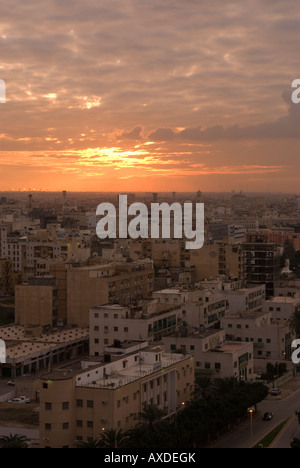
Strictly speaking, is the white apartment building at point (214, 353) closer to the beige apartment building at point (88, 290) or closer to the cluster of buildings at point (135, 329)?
the cluster of buildings at point (135, 329)

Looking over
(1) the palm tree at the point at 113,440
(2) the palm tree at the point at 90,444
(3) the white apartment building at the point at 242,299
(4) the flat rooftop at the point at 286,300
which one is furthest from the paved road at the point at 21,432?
(4) the flat rooftop at the point at 286,300

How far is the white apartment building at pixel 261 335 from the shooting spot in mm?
16875

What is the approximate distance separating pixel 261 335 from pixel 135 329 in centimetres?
277

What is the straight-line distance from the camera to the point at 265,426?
12742mm

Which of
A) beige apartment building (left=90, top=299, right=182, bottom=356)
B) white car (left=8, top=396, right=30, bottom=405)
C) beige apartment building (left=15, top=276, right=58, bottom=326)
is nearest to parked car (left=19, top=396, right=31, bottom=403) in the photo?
white car (left=8, top=396, right=30, bottom=405)

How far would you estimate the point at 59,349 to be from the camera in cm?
1752

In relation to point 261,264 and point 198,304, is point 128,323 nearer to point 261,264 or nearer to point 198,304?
point 198,304

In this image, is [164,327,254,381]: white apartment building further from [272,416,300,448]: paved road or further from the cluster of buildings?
[272,416,300,448]: paved road

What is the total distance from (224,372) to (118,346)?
2.09 meters

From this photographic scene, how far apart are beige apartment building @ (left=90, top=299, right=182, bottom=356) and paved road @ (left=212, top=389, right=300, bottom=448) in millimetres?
3047

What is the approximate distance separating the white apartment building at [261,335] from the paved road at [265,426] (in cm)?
198

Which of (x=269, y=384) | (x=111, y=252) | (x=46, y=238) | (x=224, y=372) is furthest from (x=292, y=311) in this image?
(x=46, y=238)

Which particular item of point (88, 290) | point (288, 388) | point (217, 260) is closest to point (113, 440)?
point (288, 388)

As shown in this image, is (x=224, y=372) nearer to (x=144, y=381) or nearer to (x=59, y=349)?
(x=144, y=381)
